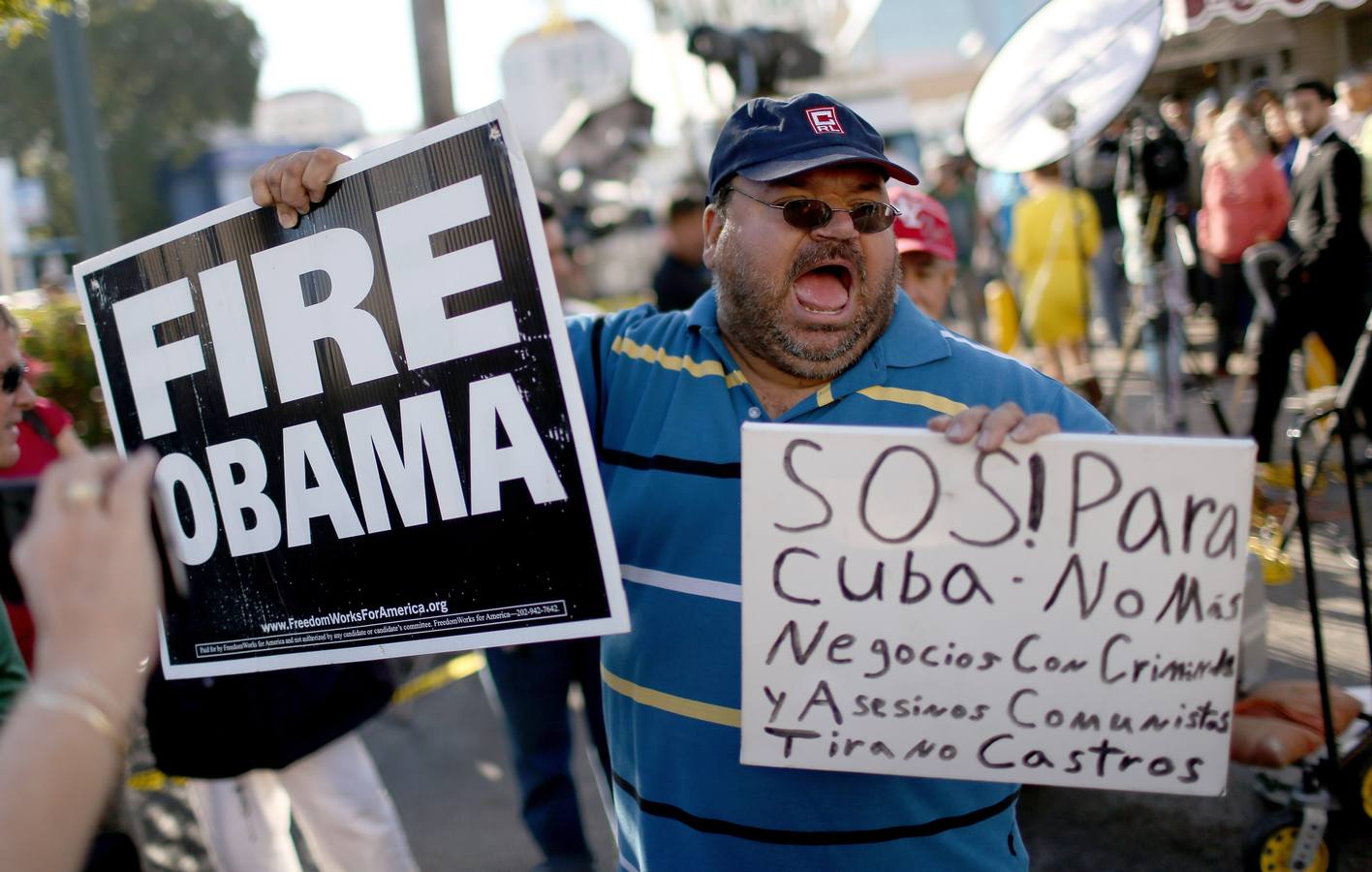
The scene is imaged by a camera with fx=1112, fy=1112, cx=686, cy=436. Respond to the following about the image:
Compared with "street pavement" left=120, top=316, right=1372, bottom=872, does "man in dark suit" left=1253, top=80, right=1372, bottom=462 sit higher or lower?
higher

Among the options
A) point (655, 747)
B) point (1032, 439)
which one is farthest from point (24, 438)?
point (1032, 439)

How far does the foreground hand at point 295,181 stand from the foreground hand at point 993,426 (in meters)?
1.09

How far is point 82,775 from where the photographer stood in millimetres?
992

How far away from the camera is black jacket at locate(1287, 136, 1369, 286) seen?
229 inches

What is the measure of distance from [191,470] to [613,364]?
2.60 feet

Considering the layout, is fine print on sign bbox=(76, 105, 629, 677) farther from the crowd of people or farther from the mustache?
the mustache

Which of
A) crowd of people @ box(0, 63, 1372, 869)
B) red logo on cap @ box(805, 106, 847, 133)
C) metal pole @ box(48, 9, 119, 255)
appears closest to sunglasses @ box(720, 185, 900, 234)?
crowd of people @ box(0, 63, 1372, 869)

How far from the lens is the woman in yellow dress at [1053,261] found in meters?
8.24

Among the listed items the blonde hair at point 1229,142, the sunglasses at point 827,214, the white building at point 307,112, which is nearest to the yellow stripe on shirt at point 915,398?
the sunglasses at point 827,214

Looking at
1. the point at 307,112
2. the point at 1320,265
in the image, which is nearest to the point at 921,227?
the point at 1320,265

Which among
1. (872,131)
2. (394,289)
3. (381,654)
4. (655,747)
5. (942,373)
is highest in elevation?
(872,131)

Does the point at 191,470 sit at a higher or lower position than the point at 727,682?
higher

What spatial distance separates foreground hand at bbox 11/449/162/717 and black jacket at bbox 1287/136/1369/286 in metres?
6.28

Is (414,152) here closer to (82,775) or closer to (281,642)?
(281,642)
